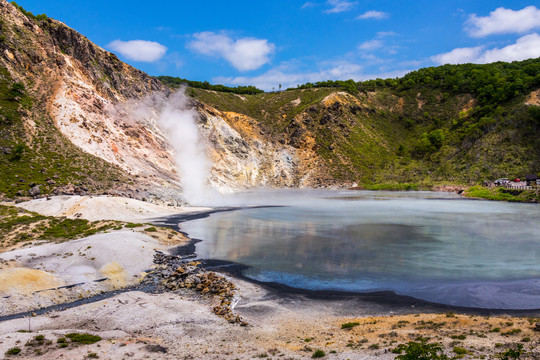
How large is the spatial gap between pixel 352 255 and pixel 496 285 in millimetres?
8695

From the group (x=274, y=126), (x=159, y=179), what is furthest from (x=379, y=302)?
(x=274, y=126)

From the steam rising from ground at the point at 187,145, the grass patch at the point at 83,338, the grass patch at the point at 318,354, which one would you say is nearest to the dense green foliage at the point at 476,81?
the steam rising from ground at the point at 187,145

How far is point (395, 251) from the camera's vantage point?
24672 mm

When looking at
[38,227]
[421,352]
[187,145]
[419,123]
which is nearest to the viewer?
[421,352]

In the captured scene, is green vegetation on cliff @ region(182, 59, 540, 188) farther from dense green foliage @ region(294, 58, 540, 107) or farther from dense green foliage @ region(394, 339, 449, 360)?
dense green foliage @ region(394, 339, 449, 360)

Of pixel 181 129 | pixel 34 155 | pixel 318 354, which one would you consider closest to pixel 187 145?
pixel 181 129

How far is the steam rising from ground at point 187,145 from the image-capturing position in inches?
2435

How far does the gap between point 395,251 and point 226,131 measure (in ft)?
218

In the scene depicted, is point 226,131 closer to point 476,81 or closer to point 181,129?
point 181,129

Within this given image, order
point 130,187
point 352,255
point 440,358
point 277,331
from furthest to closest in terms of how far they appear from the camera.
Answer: point 130,187, point 352,255, point 277,331, point 440,358

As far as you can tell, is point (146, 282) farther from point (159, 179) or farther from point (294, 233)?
point (159, 179)

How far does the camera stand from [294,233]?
104 feet

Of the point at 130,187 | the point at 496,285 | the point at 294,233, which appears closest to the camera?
the point at 496,285

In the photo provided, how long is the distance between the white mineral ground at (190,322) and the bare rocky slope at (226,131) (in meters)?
28.2
